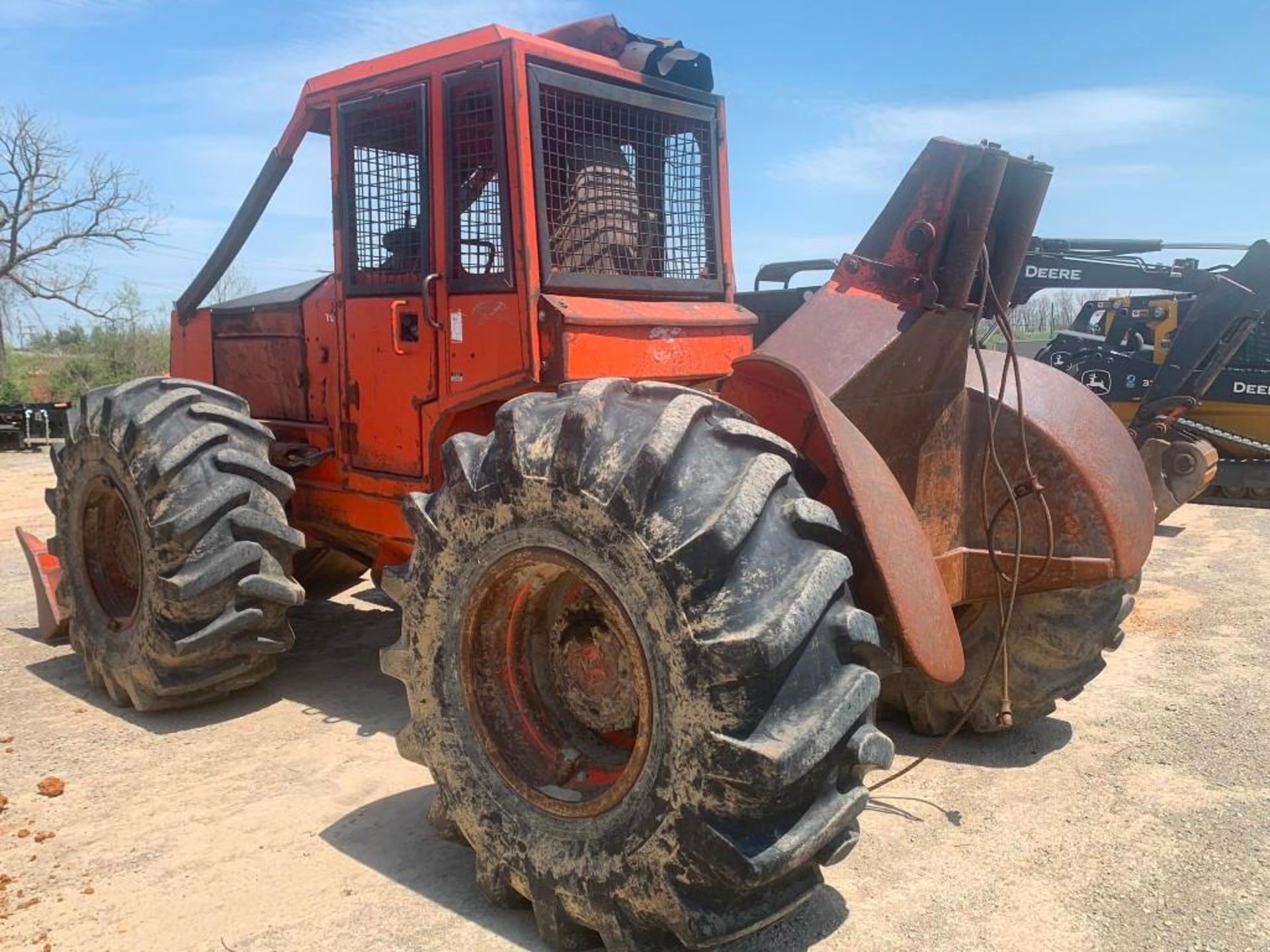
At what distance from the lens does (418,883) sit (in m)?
3.23

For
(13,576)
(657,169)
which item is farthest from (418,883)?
(13,576)

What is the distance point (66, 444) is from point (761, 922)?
429 cm

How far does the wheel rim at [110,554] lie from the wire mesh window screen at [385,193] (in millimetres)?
→ 1690

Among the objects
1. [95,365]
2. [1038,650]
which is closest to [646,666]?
[1038,650]

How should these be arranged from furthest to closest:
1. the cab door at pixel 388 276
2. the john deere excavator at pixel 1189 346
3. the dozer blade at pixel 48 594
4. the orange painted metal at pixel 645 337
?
the john deere excavator at pixel 1189 346 → the dozer blade at pixel 48 594 → the cab door at pixel 388 276 → the orange painted metal at pixel 645 337

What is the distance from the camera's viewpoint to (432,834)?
11.7ft

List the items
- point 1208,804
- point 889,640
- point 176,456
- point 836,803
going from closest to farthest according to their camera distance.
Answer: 1. point 836,803
2. point 889,640
3. point 1208,804
4. point 176,456

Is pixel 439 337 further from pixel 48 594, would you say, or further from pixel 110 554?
pixel 48 594

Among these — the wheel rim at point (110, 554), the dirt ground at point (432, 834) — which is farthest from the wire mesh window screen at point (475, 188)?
the wheel rim at point (110, 554)

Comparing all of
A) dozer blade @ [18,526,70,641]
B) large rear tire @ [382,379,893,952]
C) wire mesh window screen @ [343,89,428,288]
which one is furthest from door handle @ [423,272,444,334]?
dozer blade @ [18,526,70,641]

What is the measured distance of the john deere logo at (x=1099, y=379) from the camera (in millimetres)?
12547

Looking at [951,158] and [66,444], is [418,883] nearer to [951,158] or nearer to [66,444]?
[951,158]

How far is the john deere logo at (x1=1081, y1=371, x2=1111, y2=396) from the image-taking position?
12547 millimetres

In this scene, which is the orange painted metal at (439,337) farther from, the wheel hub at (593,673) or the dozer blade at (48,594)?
the dozer blade at (48,594)
